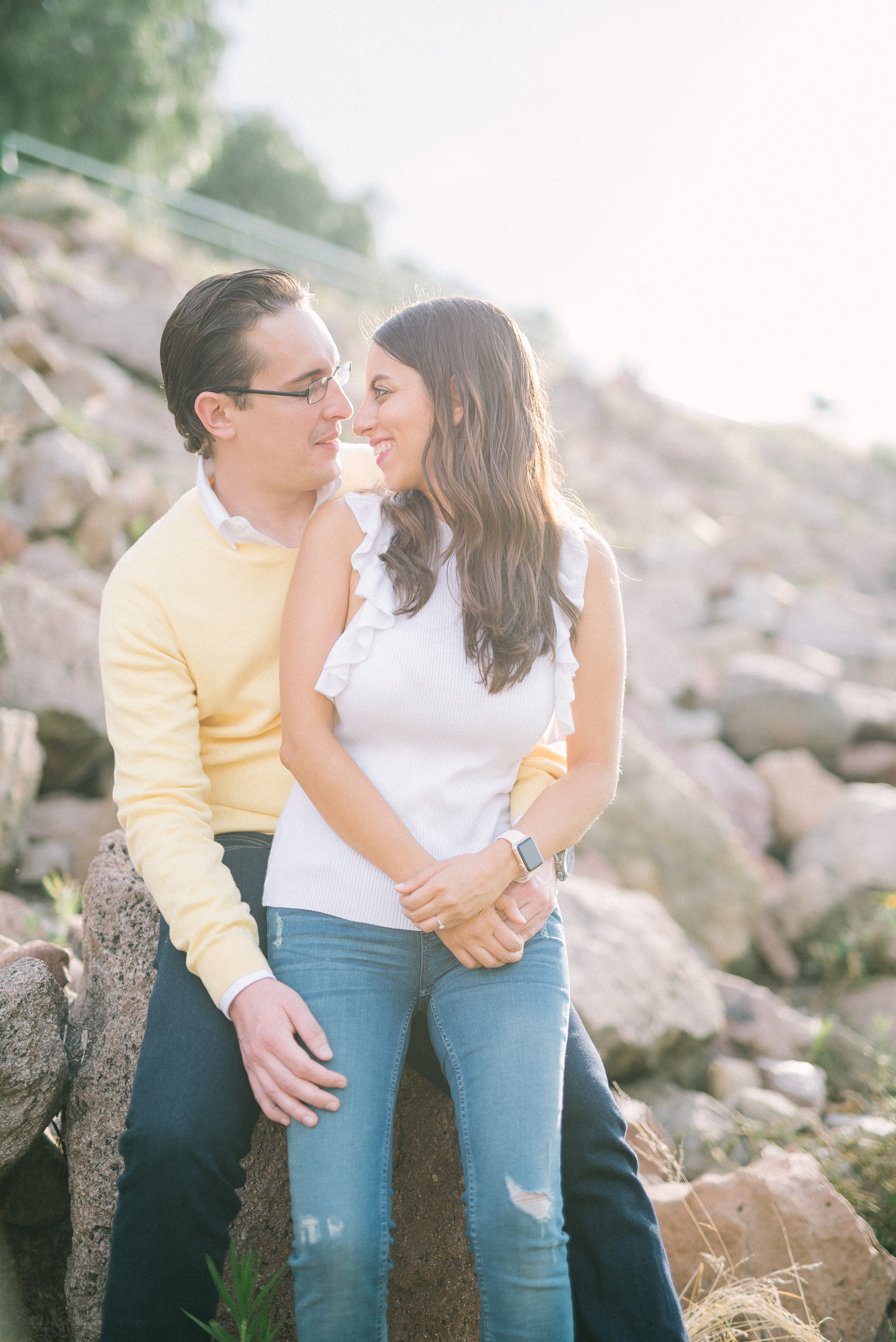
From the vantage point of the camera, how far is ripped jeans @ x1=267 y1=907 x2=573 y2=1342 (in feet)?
5.41

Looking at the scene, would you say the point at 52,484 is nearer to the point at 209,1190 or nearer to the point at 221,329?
the point at 221,329

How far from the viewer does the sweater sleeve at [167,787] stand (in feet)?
Result: 6.26

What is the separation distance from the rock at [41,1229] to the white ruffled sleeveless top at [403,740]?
981 mm

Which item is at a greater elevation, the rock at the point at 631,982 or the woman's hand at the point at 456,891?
the woman's hand at the point at 456,891

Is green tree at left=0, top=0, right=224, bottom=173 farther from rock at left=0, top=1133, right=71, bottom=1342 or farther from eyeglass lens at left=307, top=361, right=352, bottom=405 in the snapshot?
rock at left=0, top=1133, right=71, bottom=1342

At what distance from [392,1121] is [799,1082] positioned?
2.62 metres

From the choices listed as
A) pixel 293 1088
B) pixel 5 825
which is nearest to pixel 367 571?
pixel 293 1088

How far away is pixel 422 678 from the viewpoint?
6.73ft

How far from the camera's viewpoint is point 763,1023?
4.21 meters

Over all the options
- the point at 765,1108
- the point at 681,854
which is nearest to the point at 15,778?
the point at 765,1108

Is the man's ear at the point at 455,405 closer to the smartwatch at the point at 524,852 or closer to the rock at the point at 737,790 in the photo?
the smartwatch at the point at 524,852

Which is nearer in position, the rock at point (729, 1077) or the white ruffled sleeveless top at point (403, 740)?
the white ruffled sleeveless top at point (403, 740)

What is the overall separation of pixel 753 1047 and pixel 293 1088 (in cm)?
303

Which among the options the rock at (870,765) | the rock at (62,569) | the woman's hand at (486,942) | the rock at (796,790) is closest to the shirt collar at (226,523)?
the woman's hand at (486,942)
